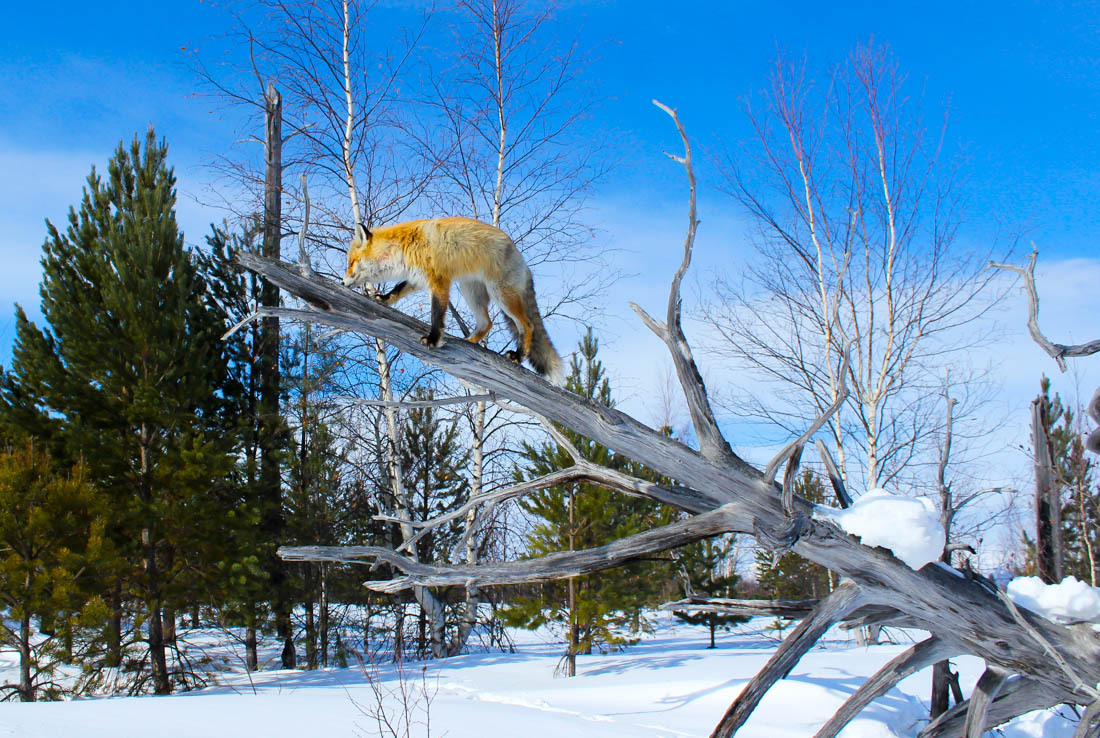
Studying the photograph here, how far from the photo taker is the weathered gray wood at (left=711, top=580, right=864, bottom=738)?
3.23m

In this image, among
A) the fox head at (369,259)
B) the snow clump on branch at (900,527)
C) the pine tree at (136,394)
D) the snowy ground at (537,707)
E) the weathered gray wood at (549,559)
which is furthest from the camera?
the pine tree at (136,394)

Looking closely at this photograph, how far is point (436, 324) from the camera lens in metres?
3.83

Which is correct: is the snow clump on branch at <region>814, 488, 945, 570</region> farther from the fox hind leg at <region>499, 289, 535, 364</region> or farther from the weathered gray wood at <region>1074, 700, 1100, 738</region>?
the fox hind leg at <region>499, 289, 535, 364</region>

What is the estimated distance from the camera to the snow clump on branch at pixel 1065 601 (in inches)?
141

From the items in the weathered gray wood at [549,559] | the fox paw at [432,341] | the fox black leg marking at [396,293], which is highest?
the fox black leg marking at [396,293]

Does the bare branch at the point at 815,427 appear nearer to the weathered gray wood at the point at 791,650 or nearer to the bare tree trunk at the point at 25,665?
the weathered gray wood at the point at 791,650

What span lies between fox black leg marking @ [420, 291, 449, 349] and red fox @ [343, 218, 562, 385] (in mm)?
169

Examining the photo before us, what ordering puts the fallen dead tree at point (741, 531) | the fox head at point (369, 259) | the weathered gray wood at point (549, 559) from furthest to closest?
the fox head at point (369, 259) < the weathered gray wood at point (549, 559) < the fallen dead tree at point (741, 531)

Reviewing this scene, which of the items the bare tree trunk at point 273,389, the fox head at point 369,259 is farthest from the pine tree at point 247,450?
the fox head at point 369,259

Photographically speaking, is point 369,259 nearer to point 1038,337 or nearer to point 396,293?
point 396,293

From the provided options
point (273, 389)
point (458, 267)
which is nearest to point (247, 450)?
point (273, 389)

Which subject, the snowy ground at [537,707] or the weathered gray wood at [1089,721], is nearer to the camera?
the weathered gray wood at [1089,721]

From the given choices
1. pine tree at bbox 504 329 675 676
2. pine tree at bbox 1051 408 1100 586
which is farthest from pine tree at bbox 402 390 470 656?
pine tree at bbox 1051 408 1100 586

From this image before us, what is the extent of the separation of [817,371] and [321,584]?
1064 cm
